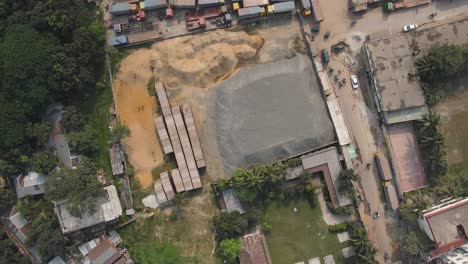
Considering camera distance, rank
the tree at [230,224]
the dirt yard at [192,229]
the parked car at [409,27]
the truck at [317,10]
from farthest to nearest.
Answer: the parked car at [409,27]
the truck at [317,10]
the dirt yard at [192,229]
the tree at [230,224]

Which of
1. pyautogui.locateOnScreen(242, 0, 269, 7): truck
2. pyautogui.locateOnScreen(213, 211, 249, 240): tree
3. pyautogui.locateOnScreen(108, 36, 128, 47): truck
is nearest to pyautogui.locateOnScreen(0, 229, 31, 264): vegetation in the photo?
pyautogui.locateOnScreen(213, 211, 249, 240): tree

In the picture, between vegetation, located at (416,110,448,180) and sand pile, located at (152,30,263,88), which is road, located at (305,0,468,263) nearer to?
vegetation, located at (416,110,448,180)

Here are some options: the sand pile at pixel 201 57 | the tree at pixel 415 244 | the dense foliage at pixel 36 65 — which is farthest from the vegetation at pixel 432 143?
the dense foliage at pixel 36 65

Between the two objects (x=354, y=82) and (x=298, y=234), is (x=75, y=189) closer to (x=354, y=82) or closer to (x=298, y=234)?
(x=298, y=234)

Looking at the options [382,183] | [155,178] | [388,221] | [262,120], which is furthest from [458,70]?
[155,178]

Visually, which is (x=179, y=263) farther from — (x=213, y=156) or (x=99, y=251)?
(x=213, y=156)

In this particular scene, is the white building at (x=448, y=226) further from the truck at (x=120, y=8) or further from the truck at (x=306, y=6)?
the truck at (x=120, y=8)
